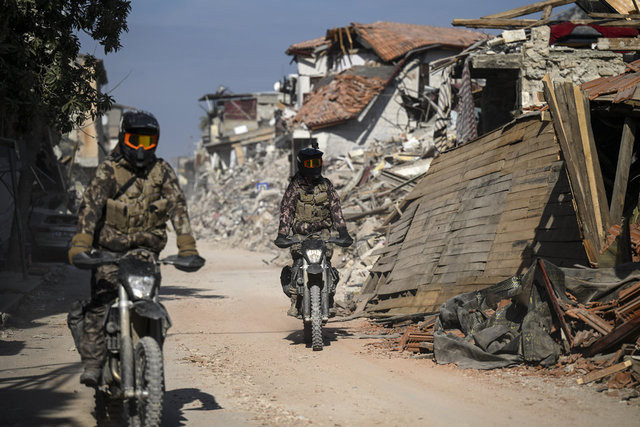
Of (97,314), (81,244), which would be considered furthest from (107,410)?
(81,244)

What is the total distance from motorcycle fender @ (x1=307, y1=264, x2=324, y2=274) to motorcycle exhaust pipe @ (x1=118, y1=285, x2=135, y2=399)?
4.14 meters

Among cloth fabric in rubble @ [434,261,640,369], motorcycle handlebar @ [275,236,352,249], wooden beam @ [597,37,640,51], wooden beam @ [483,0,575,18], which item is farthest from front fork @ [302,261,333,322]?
wooden beam @ [483,0,575,18]

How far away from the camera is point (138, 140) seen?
16.4 ft

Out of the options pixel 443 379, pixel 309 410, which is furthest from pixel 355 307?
pixel 309 410

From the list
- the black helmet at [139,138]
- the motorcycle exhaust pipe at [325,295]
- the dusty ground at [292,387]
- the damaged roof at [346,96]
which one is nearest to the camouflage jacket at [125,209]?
the black helmet at [139,138]

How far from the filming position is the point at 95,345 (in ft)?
16.1

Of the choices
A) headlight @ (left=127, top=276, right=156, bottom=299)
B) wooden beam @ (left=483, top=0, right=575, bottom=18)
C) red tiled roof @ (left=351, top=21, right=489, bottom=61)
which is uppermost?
red tiled roof @ (left=351, top=21, right=489, bottom=61)

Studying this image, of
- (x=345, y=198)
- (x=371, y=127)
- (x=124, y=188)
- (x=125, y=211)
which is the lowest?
(x=345, y=198)

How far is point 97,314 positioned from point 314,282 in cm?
401

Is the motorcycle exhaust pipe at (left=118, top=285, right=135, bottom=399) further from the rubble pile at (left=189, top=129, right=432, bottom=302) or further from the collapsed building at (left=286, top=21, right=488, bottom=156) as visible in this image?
the collapsed building at (left=286, top=21, right=488, bottom=156)

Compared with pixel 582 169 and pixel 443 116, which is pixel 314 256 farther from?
pixel 443 116

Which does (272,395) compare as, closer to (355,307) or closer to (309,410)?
(309,410)

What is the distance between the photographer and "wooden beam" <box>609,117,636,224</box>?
7508 mm

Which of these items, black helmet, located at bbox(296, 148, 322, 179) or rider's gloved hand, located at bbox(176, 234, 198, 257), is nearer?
rider's gloved hand, located at bbox(176, 234, 198, 257)
